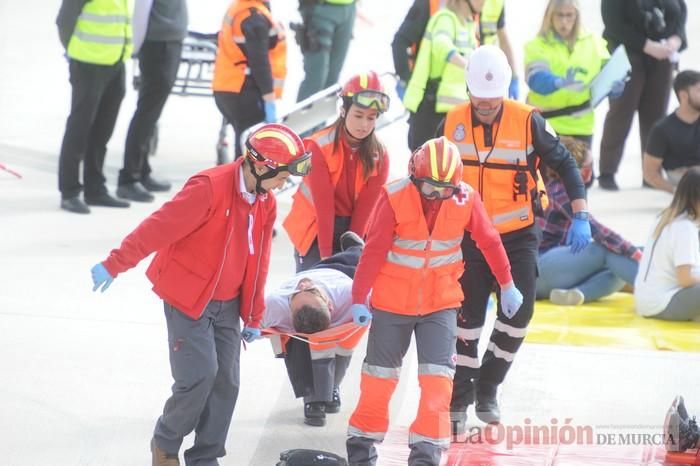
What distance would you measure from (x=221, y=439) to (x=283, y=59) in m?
4.70

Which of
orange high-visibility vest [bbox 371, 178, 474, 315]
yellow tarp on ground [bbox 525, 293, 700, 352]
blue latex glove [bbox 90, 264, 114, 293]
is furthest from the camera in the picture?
yellow tarp on ground [bbox 525, 293, 700, 352]

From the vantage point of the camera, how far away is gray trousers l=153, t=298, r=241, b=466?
5.59 m

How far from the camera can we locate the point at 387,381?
595cm

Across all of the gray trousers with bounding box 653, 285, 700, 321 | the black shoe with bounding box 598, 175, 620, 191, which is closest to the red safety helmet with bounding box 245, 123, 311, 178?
the gray trousers with bounding box 653, 285, 700, 321

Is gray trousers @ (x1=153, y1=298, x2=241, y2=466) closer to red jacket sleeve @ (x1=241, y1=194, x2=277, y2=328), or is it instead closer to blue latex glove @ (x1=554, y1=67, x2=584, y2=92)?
red jacket sleeve @ (x1=241, y1=194, x2=277, y2=328)

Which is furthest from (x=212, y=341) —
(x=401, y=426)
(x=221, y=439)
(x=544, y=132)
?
(x=544, y=132)

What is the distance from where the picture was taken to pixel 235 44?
9633 millimetres

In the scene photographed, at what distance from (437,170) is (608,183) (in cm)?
597

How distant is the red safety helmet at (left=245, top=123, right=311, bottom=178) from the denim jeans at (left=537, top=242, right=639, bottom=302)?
3.41 m

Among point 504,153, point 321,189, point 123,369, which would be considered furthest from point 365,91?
point 123,369

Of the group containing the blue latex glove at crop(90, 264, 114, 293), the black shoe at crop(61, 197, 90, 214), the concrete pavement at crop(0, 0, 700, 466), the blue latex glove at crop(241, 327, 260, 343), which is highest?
the blue latex glove at crop(90, 264, 114, 293)

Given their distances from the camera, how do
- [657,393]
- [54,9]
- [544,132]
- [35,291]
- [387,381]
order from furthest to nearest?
[54,9] < [35,291] < [657,393] < [544,132] < [387,381]

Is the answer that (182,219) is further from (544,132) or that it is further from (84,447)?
Result: (544,132)

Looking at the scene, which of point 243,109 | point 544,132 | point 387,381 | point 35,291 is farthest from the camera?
point 243,109
